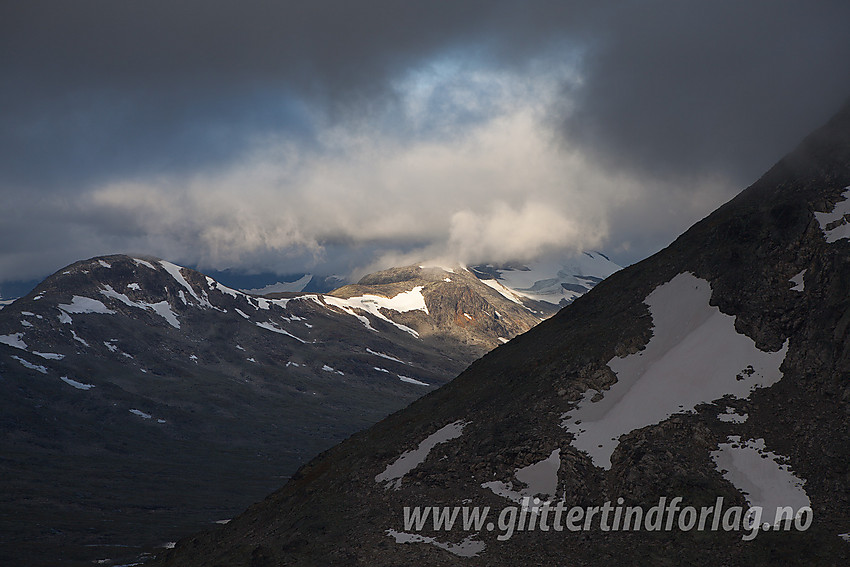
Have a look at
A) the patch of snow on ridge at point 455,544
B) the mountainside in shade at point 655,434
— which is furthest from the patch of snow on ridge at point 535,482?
the patch of snow on ridge at point 455,544

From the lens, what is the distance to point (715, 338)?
6956 centimetres

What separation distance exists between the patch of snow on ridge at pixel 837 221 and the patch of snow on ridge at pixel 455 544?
50820mm

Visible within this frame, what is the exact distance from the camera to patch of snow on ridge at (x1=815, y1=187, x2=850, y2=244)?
235 feet

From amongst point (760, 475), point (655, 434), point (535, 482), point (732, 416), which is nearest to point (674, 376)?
point (732, 416)

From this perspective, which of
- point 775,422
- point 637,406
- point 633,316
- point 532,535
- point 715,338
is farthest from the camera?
point 633,316

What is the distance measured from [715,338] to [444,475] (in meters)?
32.4

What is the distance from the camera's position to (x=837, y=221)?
74.1 meters

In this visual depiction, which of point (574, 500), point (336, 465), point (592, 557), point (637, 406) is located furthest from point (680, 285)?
point (336, 465)

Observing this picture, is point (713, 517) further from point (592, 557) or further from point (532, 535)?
point (532, 535)

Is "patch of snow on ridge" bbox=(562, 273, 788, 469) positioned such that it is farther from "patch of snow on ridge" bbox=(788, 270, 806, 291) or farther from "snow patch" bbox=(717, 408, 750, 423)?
"patch of snow on ridge" bbox=(788, 270, 806, 291)

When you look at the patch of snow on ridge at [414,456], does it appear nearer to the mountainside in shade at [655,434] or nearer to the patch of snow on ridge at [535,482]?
the mountainside in shade at [655,434]

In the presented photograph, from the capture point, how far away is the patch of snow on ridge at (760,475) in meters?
48.8

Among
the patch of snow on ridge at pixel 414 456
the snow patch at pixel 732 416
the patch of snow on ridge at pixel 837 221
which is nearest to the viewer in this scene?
the snow patch at pixel 732 416

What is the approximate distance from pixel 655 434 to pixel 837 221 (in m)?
36.8
